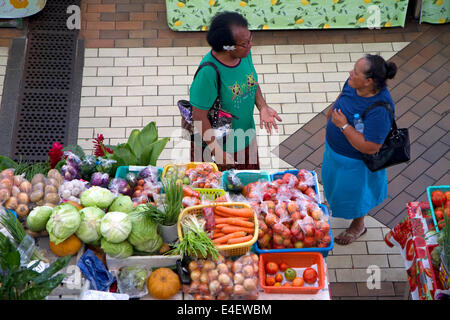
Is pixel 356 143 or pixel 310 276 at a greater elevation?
pixel 356 143

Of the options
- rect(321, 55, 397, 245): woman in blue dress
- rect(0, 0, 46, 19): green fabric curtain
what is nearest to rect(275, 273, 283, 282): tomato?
rect(321, 55, 397, 245): woman in blue dress

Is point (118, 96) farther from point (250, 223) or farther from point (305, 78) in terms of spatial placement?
point (250, 223)

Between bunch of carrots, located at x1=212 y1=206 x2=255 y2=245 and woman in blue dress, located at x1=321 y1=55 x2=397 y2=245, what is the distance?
100 cm

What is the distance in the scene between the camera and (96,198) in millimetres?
3320

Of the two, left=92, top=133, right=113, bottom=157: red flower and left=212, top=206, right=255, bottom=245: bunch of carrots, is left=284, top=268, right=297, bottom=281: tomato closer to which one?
left=212, top=206, right=255, bottom=245: bunch of carrots

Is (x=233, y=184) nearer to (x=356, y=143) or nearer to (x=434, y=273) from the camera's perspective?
(x=356, y=143)

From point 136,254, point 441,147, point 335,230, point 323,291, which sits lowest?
point 323,291

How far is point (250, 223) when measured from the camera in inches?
126

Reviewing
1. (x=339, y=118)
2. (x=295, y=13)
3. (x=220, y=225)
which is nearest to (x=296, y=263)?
(x=220, y=225)

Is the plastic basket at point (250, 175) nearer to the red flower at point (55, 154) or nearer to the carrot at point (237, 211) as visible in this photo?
the carrot at point (237, 211)

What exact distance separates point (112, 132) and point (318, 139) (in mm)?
2181

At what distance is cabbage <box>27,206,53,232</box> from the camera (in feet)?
10.3

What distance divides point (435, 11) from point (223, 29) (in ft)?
12.7

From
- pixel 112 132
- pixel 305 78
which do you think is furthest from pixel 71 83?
pixel 305 78
